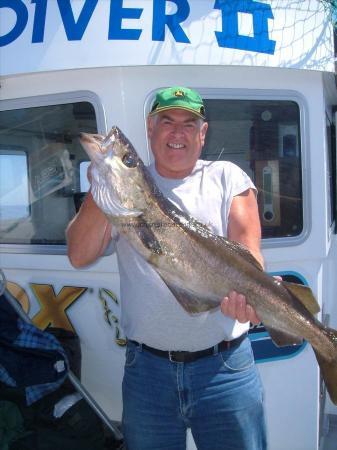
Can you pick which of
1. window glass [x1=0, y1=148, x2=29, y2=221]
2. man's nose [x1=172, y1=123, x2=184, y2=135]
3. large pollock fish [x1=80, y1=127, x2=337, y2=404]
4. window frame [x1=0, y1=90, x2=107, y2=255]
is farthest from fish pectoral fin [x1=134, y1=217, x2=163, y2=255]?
window glass [x1=0, y1=148, x2=29, y2=221]

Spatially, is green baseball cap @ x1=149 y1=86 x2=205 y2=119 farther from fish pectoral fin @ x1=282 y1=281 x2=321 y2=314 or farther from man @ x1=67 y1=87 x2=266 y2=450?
fish pectoral fin @ x1=282 y1=281 x2=321 y2=314

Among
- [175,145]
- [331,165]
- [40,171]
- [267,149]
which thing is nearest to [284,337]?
[175,145]

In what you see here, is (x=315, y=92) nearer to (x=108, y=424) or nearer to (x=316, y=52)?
(x=316, y=52)

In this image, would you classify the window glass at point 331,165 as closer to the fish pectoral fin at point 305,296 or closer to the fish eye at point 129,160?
the fish pectoral fin at point 305,296

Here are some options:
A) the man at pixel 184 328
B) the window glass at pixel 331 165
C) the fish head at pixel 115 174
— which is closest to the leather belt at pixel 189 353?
the man at pixel 184 328

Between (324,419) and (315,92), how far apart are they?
2433mm

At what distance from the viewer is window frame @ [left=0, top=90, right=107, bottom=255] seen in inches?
118

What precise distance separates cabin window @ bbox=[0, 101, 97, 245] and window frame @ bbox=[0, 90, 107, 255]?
0.04 meters

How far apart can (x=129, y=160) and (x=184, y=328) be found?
76 cm

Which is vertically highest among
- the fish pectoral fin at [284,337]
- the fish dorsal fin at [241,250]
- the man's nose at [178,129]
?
the man's nose at [178,129]

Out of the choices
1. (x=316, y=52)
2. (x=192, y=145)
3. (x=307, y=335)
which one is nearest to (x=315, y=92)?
(x=316, y=52)

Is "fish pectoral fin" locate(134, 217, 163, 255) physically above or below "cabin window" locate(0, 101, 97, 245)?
below

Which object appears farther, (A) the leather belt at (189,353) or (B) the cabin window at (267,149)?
(B) the cabin window at (267,149)

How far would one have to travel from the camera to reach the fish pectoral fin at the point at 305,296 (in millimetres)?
2172
